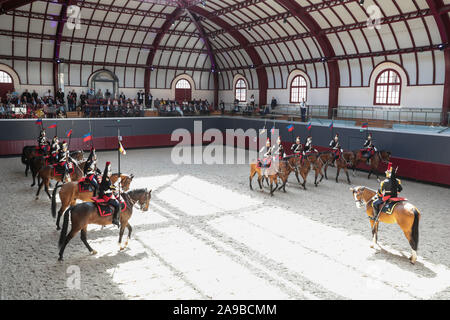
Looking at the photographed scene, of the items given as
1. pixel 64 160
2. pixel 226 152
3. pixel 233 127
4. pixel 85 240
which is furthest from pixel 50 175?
pixel 233 127

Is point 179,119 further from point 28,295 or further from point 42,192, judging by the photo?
point 28,295

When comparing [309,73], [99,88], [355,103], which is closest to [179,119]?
[99,88]

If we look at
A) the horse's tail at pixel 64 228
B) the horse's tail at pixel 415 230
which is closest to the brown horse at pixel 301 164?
the horse's tail at pixel 415 230

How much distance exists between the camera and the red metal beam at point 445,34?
17.9m

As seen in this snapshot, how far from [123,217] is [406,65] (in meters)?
21.4

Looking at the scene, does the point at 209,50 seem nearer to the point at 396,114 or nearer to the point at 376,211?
the point at 396,114

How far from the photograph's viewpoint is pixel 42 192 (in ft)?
46.0

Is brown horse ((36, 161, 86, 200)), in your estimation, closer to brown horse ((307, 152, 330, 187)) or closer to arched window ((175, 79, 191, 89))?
brown horse ((307, 152, 330, 187))

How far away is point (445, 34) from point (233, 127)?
52.0 feet

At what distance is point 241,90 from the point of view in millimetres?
36625

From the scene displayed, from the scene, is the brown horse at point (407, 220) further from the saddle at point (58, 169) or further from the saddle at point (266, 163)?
the saddle at point (58, 169)

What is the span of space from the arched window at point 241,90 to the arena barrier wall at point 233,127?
23.4ft

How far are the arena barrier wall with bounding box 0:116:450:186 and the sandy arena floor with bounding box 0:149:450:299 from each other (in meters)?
3.83

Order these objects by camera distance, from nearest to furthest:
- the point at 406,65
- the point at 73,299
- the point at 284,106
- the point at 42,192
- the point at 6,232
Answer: the point at 73,299, the point at 6,232, the point at 42,192, the point at 406,65, the point at 284,106
